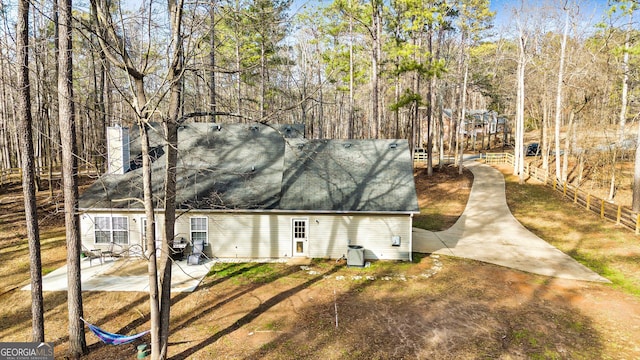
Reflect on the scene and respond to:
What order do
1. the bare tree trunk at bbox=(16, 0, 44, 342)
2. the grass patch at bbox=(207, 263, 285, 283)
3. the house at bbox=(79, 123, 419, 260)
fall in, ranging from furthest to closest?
the house at bbox=(79, 123, 419, 260)
the grass patch at bbox=(207, 263, 285, 283)
the bare tree trunk at bbox=(16, 0, 44, 342)

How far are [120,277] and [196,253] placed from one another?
274cm

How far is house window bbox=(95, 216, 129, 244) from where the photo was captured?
14627 mm

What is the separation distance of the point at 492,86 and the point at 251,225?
2752cm

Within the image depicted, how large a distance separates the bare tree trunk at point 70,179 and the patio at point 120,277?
3.02 m

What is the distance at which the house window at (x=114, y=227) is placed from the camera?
14.6 metres

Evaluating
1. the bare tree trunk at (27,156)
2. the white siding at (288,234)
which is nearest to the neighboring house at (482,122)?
the white siding at (288,234)

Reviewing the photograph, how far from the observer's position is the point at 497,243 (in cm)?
1703

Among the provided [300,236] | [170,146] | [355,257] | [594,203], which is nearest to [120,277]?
[300,236]

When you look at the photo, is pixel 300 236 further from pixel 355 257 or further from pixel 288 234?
pixel 355 257

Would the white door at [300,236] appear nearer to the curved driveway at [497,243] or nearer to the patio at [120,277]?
the patio at [120,277]

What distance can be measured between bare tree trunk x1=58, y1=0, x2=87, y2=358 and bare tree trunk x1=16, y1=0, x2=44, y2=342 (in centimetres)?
60

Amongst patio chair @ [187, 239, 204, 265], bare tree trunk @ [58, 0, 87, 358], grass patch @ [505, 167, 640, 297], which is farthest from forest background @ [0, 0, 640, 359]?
patio chair @ [187, 239, 204, 265]

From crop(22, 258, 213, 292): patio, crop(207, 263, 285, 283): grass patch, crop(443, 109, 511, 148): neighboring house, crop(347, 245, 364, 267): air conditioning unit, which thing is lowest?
crop(207, 263, 285, 283): grass patch

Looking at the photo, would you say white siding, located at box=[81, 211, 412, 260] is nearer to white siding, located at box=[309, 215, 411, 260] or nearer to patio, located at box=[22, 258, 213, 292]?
white siding, located at box=[309, 215, 411, 260]
